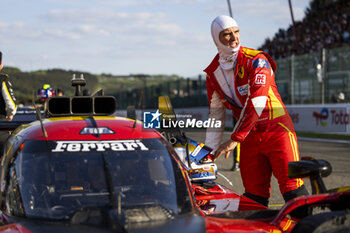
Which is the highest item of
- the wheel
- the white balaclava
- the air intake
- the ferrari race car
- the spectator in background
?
the spectator in background

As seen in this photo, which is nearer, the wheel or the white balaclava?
the wheel

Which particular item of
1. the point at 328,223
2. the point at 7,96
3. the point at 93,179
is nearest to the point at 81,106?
the point at 93,179

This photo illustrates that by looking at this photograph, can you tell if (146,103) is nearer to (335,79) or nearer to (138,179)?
(335,79)

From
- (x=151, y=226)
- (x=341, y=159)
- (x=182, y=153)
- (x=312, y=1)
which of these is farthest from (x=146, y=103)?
(x=151, y=226)

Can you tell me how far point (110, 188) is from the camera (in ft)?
11.0

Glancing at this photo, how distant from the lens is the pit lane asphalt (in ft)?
29.1

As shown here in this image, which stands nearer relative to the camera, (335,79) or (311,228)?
(311,228)

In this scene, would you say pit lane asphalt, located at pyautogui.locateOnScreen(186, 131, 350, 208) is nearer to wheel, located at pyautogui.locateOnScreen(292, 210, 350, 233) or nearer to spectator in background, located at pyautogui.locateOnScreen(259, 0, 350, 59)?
wheel, located at pyautogui.locateOnScreen(292, 210, 350, 233)

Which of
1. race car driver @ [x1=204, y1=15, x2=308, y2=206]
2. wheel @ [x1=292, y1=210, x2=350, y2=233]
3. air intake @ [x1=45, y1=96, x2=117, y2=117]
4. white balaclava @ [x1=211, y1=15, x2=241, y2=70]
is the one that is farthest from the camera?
white balaclava @ [x1=211, y1=15, x2=241, y2=70]

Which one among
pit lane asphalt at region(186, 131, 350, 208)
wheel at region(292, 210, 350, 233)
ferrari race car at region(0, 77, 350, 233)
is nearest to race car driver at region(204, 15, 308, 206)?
ferrari race car at region(0, 77, 350, 233)

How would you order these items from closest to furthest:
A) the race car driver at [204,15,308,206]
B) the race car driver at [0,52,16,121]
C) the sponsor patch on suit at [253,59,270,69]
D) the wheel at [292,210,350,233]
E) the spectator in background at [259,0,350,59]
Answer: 1. the wheel at [292,210,350,233]
2. the race car driver at [204,15,308,206]
3. the sponsor patch on suit at [253,59,270,69]
4. the race car driver at [0,52,16,121]
5. the spectator in background at [259,0,350,59]

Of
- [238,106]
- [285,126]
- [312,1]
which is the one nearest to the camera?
[285,126]

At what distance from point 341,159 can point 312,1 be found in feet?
101

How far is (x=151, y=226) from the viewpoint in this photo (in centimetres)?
302
